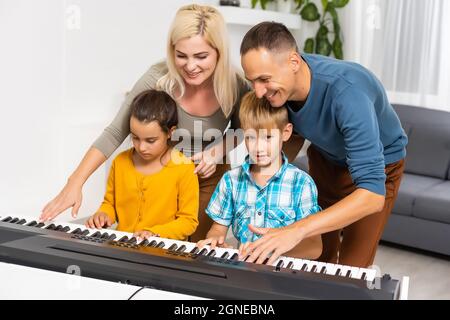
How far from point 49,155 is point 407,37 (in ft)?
9.48

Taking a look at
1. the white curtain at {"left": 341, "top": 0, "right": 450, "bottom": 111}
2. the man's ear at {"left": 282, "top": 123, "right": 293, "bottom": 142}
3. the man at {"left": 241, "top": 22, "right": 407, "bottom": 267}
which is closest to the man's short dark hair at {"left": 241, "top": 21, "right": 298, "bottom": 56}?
the man at {"left": 241, "top": 22, "right": 407, "bottom": 267}

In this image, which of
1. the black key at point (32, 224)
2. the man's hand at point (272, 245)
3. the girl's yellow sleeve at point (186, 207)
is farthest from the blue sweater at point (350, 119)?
the black key at point (32, 224)

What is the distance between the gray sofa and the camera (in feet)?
13.4

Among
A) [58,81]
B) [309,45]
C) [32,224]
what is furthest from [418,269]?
[32,224]

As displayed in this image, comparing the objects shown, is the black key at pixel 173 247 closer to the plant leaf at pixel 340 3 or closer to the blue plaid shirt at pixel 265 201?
the blue plaid shirt at pixel 265 201

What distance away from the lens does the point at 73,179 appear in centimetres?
215

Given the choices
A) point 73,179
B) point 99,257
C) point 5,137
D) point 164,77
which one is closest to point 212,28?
point 164,77

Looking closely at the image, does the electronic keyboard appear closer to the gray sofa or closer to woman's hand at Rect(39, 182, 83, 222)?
woman's hand at Rect(39, 182, 83, 222)

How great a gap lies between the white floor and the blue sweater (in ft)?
4.95

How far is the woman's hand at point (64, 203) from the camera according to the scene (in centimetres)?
204

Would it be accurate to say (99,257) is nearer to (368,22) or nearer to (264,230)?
(264,230)

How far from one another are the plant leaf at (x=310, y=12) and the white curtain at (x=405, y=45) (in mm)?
235

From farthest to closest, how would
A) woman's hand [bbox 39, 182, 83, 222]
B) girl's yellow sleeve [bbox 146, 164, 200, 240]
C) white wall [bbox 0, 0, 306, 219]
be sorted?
white wall [bbox 0, 0, 306, 219]
girl's yellow sleeve [bbox 146, 164, 200, 240]
woman's hand [bbox 39, 182, 83, 222]

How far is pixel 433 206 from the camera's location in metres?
4.09
